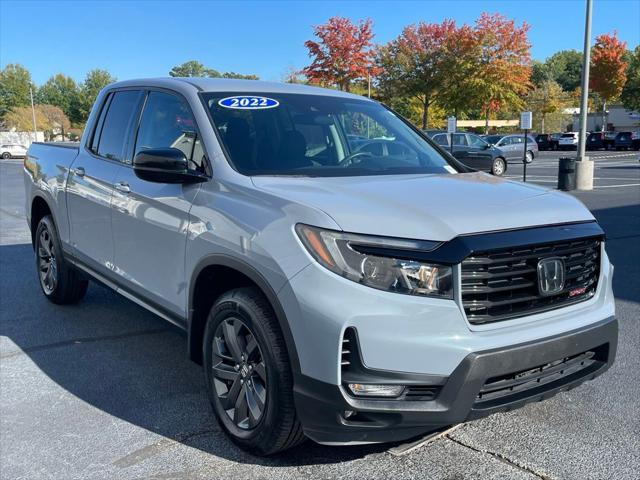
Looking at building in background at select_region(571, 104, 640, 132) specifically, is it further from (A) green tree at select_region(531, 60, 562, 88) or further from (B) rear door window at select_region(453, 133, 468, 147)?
(B) rear door window at select_region(453, 133, 468, 147)

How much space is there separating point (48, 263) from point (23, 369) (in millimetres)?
1734

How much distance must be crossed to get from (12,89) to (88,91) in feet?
40.0

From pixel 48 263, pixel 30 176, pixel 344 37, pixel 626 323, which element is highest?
pixel 344 37

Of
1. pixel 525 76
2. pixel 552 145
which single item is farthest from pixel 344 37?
pixel 552 145

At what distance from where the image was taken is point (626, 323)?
520cm

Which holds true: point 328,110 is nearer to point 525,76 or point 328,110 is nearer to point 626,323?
point 626,323

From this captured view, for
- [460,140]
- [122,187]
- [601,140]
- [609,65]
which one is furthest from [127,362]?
[609,65]

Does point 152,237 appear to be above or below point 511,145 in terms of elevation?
above

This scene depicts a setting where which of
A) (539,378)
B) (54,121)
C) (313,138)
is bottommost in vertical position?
(539,378)

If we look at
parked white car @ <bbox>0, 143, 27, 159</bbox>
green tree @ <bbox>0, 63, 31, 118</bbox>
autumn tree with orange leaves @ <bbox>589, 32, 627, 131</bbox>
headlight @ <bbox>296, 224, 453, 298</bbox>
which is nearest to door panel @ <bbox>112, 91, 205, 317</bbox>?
headlight @ <bbox>296, 224, 453, 298</bbox>

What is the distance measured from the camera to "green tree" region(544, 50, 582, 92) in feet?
302

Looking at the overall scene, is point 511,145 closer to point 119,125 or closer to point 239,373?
point 119,125

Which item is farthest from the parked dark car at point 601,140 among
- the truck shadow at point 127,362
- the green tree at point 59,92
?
the green tree at point 59,92

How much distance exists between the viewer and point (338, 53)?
3981 centimetres
